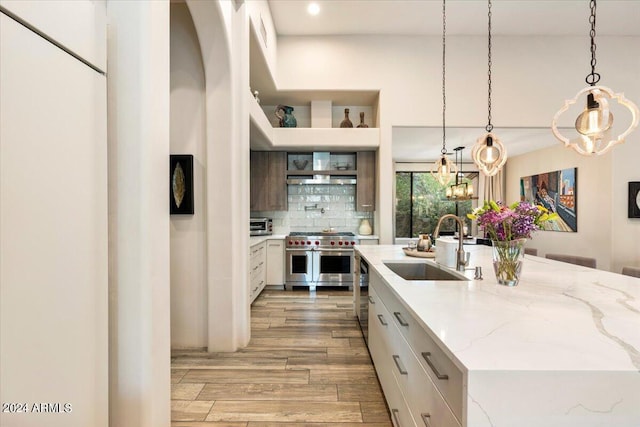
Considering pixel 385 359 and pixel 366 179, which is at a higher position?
pixel 366 179

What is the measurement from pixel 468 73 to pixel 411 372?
470 centimetres

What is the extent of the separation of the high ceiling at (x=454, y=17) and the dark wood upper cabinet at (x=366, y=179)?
1.87 m

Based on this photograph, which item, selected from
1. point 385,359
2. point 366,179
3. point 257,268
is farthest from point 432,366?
point 366,179

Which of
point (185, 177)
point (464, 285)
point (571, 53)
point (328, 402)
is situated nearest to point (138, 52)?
point (185, 177)

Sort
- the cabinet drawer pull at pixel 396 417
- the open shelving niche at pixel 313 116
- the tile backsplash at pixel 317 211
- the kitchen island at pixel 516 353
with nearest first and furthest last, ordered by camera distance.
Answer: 1. the kitchen island at pixel 516 353
2. the cabinet drawer pull at pixel 396 417
3. the open shelving niche at pixel 313 116
4. the tile backsplash at pixel 317 211

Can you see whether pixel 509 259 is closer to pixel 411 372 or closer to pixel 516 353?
pixel 411 372

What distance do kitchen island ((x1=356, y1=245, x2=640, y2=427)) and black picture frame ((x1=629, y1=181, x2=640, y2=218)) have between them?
3962 millimetres

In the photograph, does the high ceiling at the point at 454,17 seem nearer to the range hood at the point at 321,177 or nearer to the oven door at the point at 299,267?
the range hood at the point at 321,177

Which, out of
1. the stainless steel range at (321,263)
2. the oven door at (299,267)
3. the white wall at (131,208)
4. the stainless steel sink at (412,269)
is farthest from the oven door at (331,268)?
the white wall at (131,208)

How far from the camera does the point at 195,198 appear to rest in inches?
110

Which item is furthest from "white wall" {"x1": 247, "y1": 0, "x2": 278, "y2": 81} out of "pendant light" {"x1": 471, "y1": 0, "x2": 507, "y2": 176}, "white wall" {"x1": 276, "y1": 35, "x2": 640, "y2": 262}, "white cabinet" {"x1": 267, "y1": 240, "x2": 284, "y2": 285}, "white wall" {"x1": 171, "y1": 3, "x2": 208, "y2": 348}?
"white cabinet" {"x1": 267, "y1": 240, "x2": 284, "y2": 285}

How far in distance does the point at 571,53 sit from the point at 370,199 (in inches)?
144

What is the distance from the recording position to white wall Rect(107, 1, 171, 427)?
1.21 metres

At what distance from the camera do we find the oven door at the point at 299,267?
510cm
